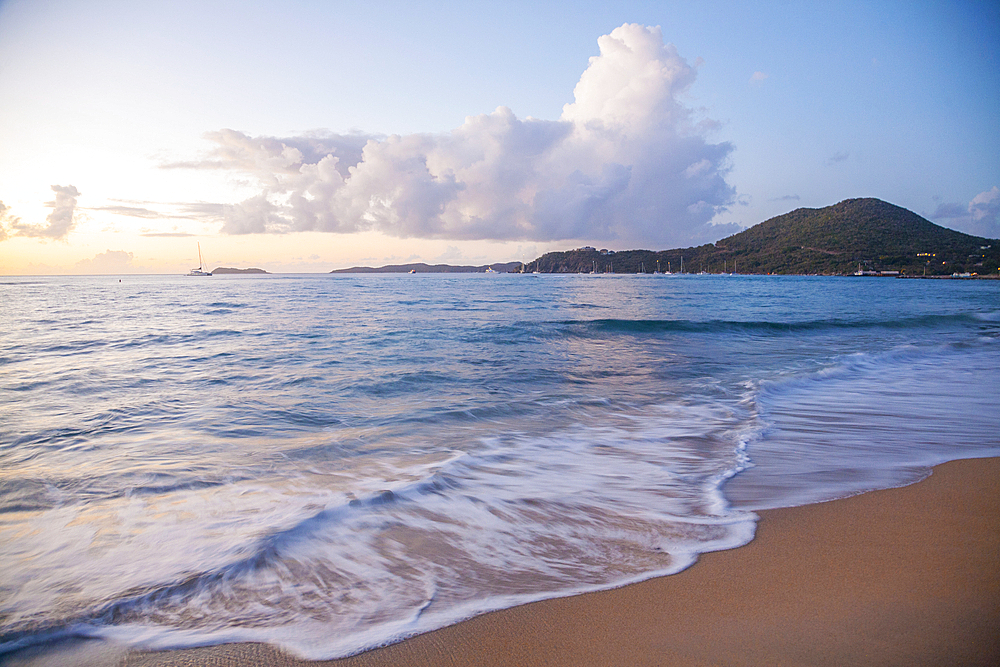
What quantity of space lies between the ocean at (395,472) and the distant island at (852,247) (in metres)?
104

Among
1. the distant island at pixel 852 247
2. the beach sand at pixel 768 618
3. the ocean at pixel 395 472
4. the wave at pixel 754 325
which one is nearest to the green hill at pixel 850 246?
the distant island at pixel 852 247

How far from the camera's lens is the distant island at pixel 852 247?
90.4m

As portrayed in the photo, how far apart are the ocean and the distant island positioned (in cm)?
10357

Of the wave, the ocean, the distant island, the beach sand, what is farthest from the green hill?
the beach sand

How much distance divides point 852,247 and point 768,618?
393 feet

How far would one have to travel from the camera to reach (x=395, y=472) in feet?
15.3

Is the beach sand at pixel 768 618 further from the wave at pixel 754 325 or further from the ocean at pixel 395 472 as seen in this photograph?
the wave at pixel 754 325

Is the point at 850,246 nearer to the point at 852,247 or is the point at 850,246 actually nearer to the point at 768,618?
the point at 852,247

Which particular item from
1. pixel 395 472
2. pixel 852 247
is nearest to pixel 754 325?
pixel 395 472

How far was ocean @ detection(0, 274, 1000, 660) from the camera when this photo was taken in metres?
2.63

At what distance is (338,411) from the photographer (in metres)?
7.15

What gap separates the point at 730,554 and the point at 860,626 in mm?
782

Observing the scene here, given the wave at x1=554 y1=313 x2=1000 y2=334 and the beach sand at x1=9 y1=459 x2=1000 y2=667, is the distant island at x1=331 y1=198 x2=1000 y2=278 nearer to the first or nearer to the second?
the wave at x1=554 y1=313 x2=1000 y2=334

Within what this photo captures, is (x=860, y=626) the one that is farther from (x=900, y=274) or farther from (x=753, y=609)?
(x=900, y=274)
